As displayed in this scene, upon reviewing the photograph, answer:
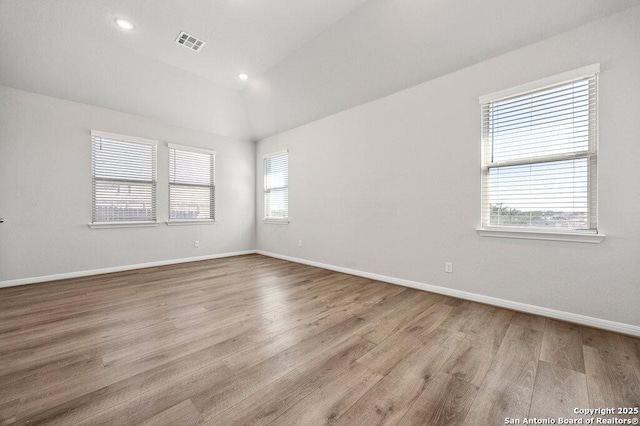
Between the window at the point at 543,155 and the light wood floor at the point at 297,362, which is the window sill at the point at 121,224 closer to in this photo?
the light wood floor at the point at 297,362

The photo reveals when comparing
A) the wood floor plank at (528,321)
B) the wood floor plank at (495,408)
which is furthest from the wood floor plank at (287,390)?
the wood floor plank at (528,321)

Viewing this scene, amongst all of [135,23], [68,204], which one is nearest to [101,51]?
[135,23]

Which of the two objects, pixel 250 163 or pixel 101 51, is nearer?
pixel 101 51

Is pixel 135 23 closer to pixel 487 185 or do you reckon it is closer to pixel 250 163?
pixel 250 163

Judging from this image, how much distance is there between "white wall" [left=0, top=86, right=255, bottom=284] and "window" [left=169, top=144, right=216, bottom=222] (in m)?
0.16

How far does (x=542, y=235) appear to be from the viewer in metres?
2.42

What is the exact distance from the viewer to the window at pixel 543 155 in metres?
2.24

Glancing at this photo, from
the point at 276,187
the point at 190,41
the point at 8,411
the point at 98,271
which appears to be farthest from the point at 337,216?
the point at 98,271

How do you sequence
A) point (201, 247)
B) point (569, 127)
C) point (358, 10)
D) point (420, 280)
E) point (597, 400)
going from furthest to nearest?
point (201, 247) < point (420, 280) < point (358, 10) < point (569, 127) < point (597, 400)

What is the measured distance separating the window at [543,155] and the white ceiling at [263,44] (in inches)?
22.0

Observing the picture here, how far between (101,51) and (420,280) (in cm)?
528

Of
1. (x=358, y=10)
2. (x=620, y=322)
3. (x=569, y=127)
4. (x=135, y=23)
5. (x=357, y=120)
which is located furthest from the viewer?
(x=357, y=120)

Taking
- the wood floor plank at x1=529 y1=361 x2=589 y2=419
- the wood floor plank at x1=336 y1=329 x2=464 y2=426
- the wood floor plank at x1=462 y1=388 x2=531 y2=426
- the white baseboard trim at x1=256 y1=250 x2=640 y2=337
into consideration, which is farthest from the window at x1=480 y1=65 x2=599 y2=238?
the wood floor plank at x1=462 y1=388 x2=531 y2=426

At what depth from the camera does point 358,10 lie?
2715 mm
